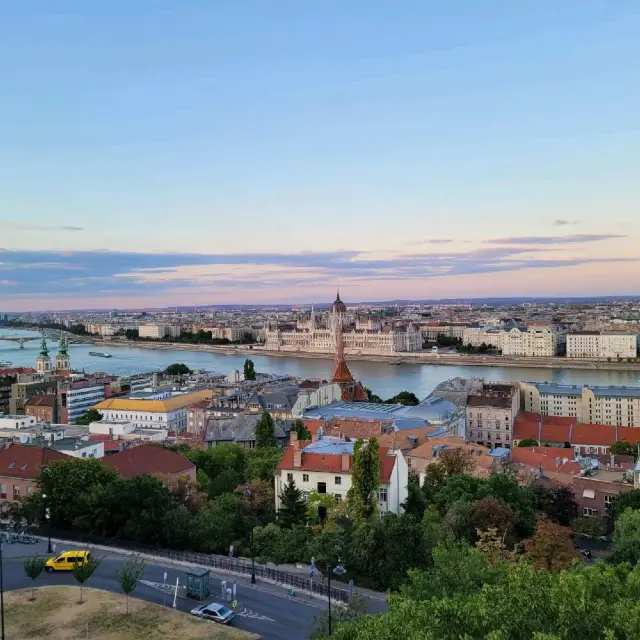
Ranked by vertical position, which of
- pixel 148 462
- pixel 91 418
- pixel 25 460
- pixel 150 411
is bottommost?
pixel 91 418

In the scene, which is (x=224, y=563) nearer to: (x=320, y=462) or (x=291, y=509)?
(x=291, y=509)

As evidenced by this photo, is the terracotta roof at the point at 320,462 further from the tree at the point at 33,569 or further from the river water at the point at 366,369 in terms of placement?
the river water at the point at 366,369

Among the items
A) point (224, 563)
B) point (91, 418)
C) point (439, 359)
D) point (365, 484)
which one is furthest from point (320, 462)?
point (439, 359)

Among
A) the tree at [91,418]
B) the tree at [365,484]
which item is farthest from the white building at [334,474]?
the tree at [91,418]

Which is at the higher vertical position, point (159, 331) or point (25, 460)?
point (25, 460)

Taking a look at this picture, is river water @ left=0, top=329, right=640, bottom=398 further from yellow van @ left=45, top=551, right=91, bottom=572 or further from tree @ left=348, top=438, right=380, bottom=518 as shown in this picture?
yellow van @ left=45, top=551, right=91, bottom=572

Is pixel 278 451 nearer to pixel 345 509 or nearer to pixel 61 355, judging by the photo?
pixel 345 509

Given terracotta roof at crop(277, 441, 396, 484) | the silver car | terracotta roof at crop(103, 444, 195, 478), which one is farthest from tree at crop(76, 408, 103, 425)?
the silver car
